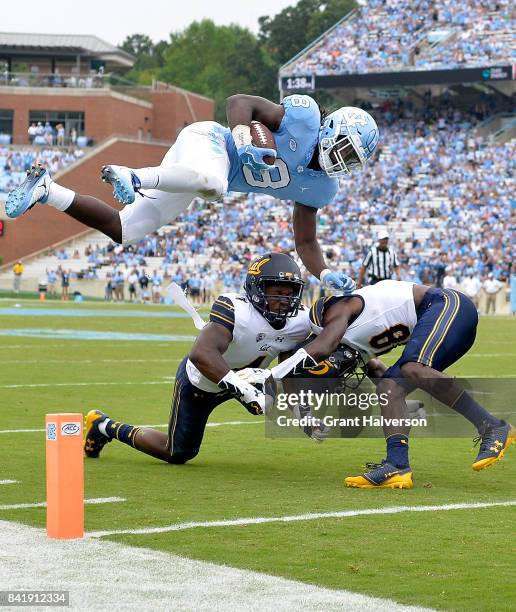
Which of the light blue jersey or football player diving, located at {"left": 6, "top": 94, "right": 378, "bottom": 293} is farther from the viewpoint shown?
the light blue jersey

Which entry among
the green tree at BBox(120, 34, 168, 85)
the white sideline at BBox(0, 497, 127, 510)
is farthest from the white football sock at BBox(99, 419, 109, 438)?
the green tree at BBox(120, 34, 168, 85)

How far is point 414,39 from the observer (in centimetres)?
4691

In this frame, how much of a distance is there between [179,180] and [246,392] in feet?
5.02

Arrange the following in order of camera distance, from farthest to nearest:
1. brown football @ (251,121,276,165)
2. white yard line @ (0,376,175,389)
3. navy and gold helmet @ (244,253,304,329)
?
white yard line @ (0,376,175,389) < brown football @ (251,121,276,165) < navy and gold helmet @ (244,253,304,329)

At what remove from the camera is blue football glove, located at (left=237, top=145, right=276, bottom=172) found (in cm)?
724

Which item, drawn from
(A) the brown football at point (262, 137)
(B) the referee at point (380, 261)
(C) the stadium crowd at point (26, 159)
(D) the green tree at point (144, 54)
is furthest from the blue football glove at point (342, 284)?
(D) the green tree at point (144, 54)

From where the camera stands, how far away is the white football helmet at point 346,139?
754 cm

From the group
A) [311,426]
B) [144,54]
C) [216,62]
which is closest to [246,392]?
[311,426]

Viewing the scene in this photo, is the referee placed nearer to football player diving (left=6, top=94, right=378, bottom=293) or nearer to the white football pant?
football player diving (left=6, top=94, right=378, bottom=293)

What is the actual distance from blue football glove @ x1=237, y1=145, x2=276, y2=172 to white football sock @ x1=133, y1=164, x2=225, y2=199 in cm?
22

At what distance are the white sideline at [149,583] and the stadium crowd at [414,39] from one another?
1607 inches

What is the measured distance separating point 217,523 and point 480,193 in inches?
1395

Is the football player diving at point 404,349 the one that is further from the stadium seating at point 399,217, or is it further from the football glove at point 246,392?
the stadium seating at point 399,217

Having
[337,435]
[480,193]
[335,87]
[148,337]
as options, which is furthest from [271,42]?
[337,435]
